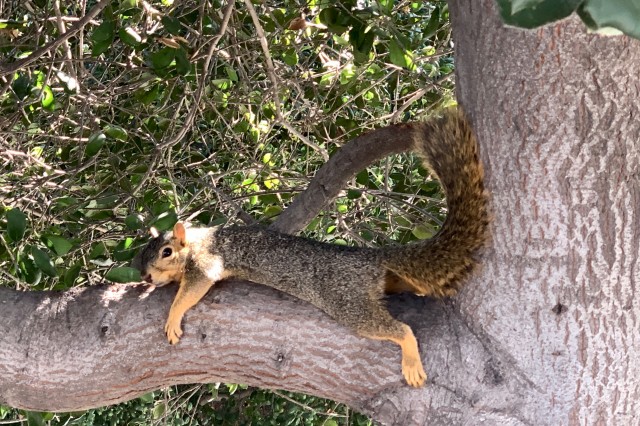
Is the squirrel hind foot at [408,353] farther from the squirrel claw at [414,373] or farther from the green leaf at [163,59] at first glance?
the green leaf at [163,59]

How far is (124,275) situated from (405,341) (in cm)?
50

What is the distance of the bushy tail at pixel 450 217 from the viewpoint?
1135mm

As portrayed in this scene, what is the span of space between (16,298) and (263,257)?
1.40 ft

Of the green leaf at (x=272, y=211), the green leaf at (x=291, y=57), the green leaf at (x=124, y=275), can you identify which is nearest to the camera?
the green leaf at (x=124, y=275)

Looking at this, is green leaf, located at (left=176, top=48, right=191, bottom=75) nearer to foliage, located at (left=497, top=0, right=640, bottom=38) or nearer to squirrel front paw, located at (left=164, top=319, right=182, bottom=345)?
squirrel front paw, located at (left=164, top=319, right=182, bottom=345)

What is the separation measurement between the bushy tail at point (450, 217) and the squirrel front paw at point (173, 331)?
0.35 metres

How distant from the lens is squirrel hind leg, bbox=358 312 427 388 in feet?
3.73

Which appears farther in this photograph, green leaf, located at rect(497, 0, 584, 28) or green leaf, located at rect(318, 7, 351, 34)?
green leaf, located at rect(318, 7, 351, 34)

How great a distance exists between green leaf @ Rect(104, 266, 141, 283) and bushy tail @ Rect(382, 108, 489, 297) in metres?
0.43

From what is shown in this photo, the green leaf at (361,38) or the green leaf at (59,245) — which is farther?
the green leaf at (361,38)

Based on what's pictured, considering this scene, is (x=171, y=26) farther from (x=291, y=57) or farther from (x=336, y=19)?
(x=291, y=57)

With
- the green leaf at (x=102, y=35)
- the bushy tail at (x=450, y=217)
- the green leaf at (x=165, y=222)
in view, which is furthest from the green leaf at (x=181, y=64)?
the bushy tail at (x=450, y=217)

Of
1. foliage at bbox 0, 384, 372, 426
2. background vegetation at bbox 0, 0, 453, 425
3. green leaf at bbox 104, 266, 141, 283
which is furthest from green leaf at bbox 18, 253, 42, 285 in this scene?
foliage at bbox 0, 384, 372, 426

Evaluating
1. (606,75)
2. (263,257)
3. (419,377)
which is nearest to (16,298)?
(263,257)
